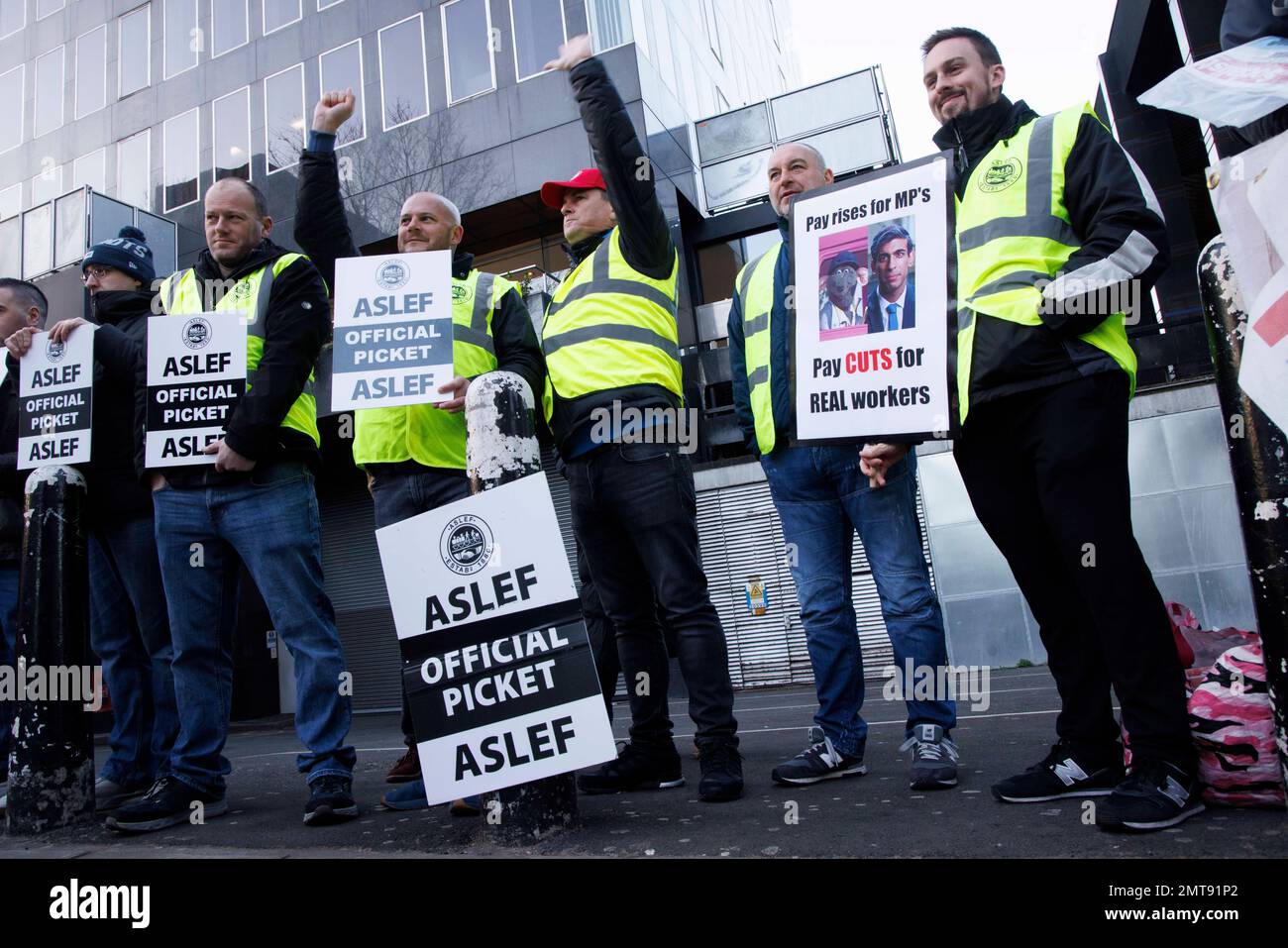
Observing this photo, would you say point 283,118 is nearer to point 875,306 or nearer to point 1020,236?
point 875,306

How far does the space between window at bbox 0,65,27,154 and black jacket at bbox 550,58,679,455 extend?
24.3 metres

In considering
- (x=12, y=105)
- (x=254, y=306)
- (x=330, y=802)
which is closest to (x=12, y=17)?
(x=12, y=105)

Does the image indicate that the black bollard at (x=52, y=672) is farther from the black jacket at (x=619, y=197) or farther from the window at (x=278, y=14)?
the window at (x=278, y=14)

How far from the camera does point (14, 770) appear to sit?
3.27 meters

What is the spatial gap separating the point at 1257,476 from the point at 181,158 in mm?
21150

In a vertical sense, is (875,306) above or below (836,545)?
above

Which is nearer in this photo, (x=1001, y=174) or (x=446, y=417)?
(x=1001, y=174)

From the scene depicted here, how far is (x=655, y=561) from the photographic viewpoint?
9.71 ft

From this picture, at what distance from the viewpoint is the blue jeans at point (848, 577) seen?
2.99m

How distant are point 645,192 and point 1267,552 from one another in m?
2.12

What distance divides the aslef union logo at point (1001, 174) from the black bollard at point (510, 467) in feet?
5.04

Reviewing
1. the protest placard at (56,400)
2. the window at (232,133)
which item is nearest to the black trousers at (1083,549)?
the protest placard at (56,400)

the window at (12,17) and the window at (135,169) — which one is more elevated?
the window at (12,17)
